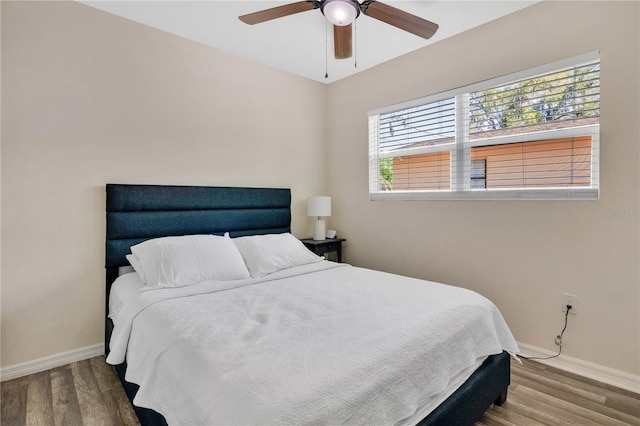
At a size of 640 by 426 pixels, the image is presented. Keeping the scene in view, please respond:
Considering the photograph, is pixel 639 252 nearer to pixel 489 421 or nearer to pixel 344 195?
pixel 489 421

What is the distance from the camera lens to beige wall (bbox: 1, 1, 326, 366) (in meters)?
2.23

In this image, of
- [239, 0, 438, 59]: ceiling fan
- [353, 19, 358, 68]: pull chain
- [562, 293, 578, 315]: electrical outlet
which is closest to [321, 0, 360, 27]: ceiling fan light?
[239, 0, 438, 59]: ceiling fan

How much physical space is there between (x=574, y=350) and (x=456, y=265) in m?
0.97

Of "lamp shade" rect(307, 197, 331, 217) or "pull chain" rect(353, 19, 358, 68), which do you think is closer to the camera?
"pull chain" rect(353, 19, 358, 68)

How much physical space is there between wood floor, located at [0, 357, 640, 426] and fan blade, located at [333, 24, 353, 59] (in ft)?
8.06

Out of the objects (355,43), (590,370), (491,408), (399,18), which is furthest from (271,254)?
(590,370)

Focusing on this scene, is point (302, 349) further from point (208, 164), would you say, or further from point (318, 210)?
point (318, 210)

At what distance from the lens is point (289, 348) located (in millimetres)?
1322

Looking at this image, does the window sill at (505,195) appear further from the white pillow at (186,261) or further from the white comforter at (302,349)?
the white pillow at (186,261)

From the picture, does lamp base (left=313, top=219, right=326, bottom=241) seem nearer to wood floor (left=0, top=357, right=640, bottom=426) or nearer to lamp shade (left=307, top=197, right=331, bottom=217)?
lamp shade (left=307, top=197, right=331, bottom=217)

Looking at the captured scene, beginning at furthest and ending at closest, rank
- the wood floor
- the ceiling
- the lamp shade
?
1. the lamp shade
2. the ceiling
3. the wood floor

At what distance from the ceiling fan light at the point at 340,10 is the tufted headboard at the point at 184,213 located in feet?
5.85

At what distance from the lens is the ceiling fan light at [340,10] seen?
188cm

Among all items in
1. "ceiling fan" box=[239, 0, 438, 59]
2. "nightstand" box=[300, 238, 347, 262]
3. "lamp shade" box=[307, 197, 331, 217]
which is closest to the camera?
"ceiling fan" box=[239, 0, 438, 59]
